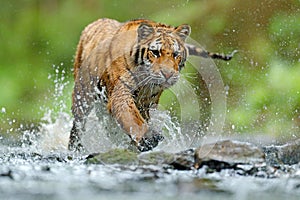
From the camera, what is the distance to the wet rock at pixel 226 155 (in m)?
4.25

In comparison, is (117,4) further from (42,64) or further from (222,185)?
(222,185)

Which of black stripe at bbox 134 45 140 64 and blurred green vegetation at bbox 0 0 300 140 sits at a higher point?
black stripe at bbox 134 45 140 64

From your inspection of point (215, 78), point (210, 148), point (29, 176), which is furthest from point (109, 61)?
point (215, 78)

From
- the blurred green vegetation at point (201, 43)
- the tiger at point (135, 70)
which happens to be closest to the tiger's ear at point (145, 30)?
the tiger at point (135, 70)

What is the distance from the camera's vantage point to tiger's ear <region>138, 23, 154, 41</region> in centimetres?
543

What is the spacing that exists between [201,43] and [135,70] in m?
4.47

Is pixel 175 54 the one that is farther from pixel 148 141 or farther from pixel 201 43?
pixel 201 43

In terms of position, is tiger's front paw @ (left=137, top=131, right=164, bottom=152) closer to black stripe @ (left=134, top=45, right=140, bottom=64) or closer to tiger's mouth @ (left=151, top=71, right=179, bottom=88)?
tiger's mouth @ (left=151, top=71, right=179, bottom=88)

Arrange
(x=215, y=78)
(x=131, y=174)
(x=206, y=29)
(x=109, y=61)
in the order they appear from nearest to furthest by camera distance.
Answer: (x=131, y=174), (x=109, y=61), (x=215, y=78), (x=206, y=29)

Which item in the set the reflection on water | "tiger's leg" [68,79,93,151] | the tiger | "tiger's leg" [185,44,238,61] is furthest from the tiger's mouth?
the reflection on water

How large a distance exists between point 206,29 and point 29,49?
9.35 ft

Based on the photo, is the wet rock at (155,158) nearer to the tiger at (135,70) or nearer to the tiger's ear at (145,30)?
the tiger at (135,70)

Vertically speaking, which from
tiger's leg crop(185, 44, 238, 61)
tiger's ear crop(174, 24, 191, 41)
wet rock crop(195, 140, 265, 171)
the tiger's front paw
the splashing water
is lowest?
the splashing water

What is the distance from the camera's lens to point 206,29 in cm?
1018
